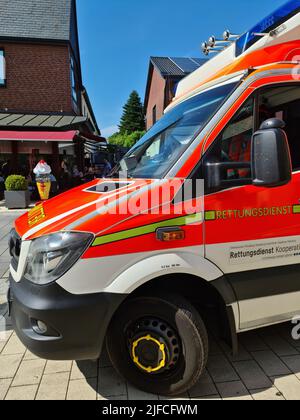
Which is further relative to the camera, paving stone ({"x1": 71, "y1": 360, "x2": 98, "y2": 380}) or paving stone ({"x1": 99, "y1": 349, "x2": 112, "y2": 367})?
paving stone ({"x1": 99, "y1": 349, "x2": 112, "y2": 367})

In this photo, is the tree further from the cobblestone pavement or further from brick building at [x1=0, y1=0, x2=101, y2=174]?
the cobblestone pavement

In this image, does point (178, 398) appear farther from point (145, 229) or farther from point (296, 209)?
point (296, 209)

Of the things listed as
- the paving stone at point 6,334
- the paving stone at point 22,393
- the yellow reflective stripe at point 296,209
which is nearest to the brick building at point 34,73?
the paving stone at point 6,334

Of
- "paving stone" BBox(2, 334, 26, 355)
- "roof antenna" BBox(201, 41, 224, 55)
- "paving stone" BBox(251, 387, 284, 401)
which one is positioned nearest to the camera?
"paving stone" BBox(251, 387, 284, 401)

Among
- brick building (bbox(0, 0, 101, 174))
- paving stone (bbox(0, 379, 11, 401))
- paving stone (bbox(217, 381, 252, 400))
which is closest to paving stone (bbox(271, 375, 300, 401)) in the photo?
paving stone (bbox(217, 381, 252, 400))

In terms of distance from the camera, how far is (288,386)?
2.80m

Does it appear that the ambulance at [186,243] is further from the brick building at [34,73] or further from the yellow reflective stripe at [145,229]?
the brick building at [34,73]

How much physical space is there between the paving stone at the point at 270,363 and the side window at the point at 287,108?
1.70 metres

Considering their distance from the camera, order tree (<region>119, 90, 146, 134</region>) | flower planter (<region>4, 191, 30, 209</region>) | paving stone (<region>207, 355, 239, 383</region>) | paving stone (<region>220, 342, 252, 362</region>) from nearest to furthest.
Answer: paving stone (<region>207, 355, 239, 383</region>) → paving stone (<region>220, 342, 252, 362</region>) → flower planter (<region>4, 191, 30, 209</region>) → tree (<region>119, 90, 146, 134</region>)

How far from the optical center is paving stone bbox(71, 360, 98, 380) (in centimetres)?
301

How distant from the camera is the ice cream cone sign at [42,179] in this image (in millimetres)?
12711

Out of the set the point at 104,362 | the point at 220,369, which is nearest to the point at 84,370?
the point at 104,362

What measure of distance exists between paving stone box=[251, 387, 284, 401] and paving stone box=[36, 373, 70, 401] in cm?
147
